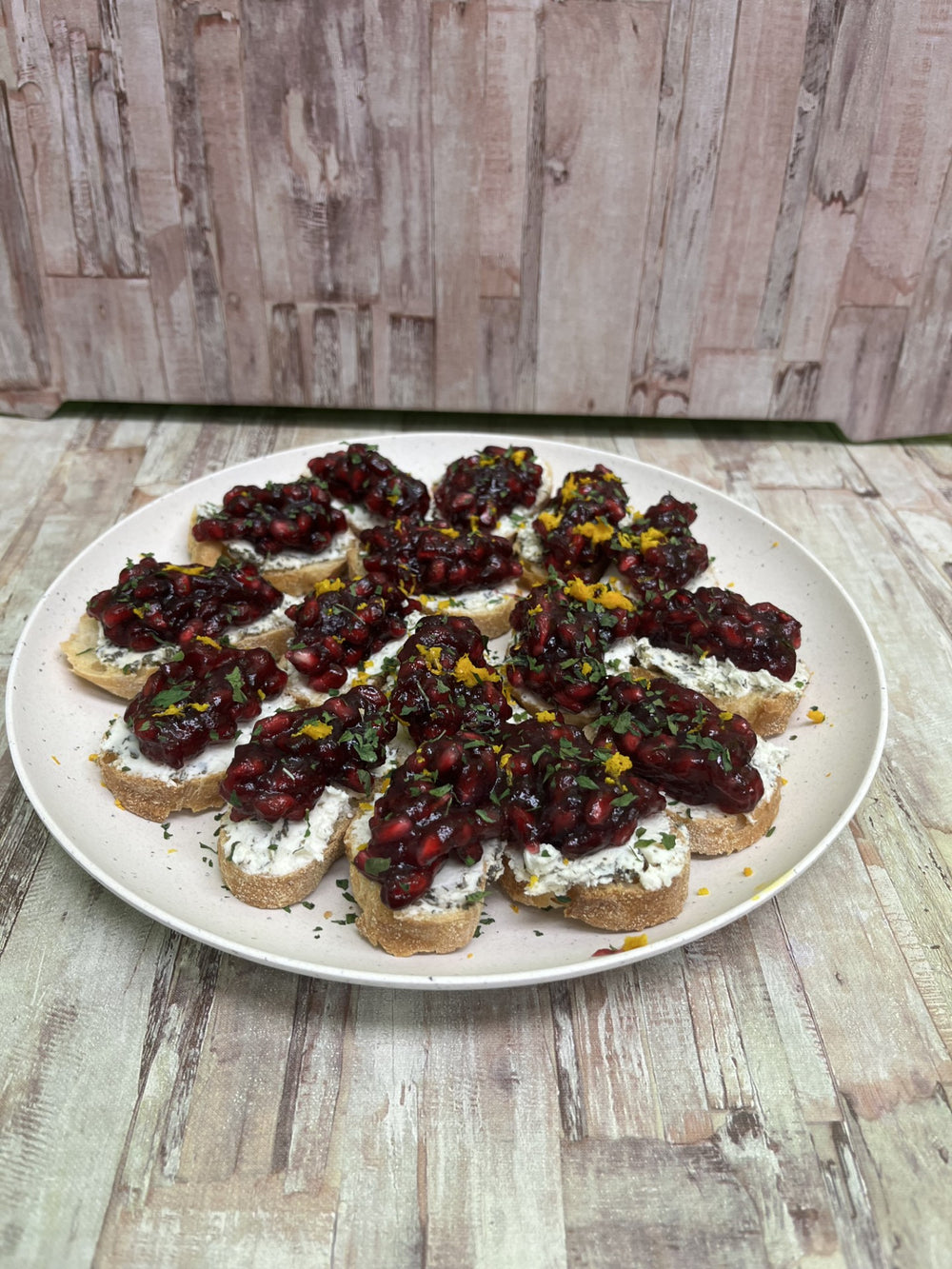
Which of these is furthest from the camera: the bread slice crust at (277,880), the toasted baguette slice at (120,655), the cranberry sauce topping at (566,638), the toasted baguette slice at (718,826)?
the toasted baguette slice at (120,655)

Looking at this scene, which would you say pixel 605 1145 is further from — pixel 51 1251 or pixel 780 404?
pixel 780 404

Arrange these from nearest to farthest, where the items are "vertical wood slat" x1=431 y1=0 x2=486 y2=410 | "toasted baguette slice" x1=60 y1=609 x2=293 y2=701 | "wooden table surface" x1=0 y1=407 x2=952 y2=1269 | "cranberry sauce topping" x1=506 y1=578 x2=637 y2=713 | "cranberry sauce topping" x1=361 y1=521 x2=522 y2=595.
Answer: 1. "wooden table surface" x1=0 y1=407 x2=952 y2=1269
2. "cranberry sauce topping" x1=506 y1=578 x2=637 y2=713
3. "toasted baguette slice" x1=60 y1=609 x2=293 y2=701
4. "cranberry sauce topping" x1=361 y1=521 x2=522 y2=595
5. "vertical wood slat" x1=431 y1=0 x2=486 y2=410

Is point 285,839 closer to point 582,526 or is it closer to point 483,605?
point 483,605

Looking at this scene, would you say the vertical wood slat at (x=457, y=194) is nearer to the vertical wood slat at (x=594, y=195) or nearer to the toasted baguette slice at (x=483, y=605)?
the vertical wood slat at (x=594, y=195)

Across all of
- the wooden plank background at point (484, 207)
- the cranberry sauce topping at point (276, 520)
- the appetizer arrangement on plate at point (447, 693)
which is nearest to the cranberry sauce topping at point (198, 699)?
the appetizer arrangement on plate at point (447, 693)

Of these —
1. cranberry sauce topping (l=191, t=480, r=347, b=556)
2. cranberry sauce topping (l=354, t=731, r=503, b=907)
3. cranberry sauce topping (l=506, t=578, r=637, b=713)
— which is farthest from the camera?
cranberry sauce topping (l=191, t=480, r=347, b=556)

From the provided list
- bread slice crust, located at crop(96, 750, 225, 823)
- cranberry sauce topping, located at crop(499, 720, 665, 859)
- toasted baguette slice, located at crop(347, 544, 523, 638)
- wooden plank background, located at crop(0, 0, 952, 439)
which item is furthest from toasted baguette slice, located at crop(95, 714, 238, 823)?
wooden plank background, located at crop(0, 0, 952, 439)

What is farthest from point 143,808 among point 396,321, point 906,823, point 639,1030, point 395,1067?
point 396,321

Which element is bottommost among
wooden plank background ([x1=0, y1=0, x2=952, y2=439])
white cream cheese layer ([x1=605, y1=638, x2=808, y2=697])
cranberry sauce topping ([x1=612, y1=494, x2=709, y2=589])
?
white cream cheese layer ([x1=605, y1=638, x2=808, y2=697])

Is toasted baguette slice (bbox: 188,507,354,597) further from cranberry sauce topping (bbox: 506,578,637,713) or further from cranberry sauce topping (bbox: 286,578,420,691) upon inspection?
cranberry sauce topping (bbox: 506,578,637,713)
